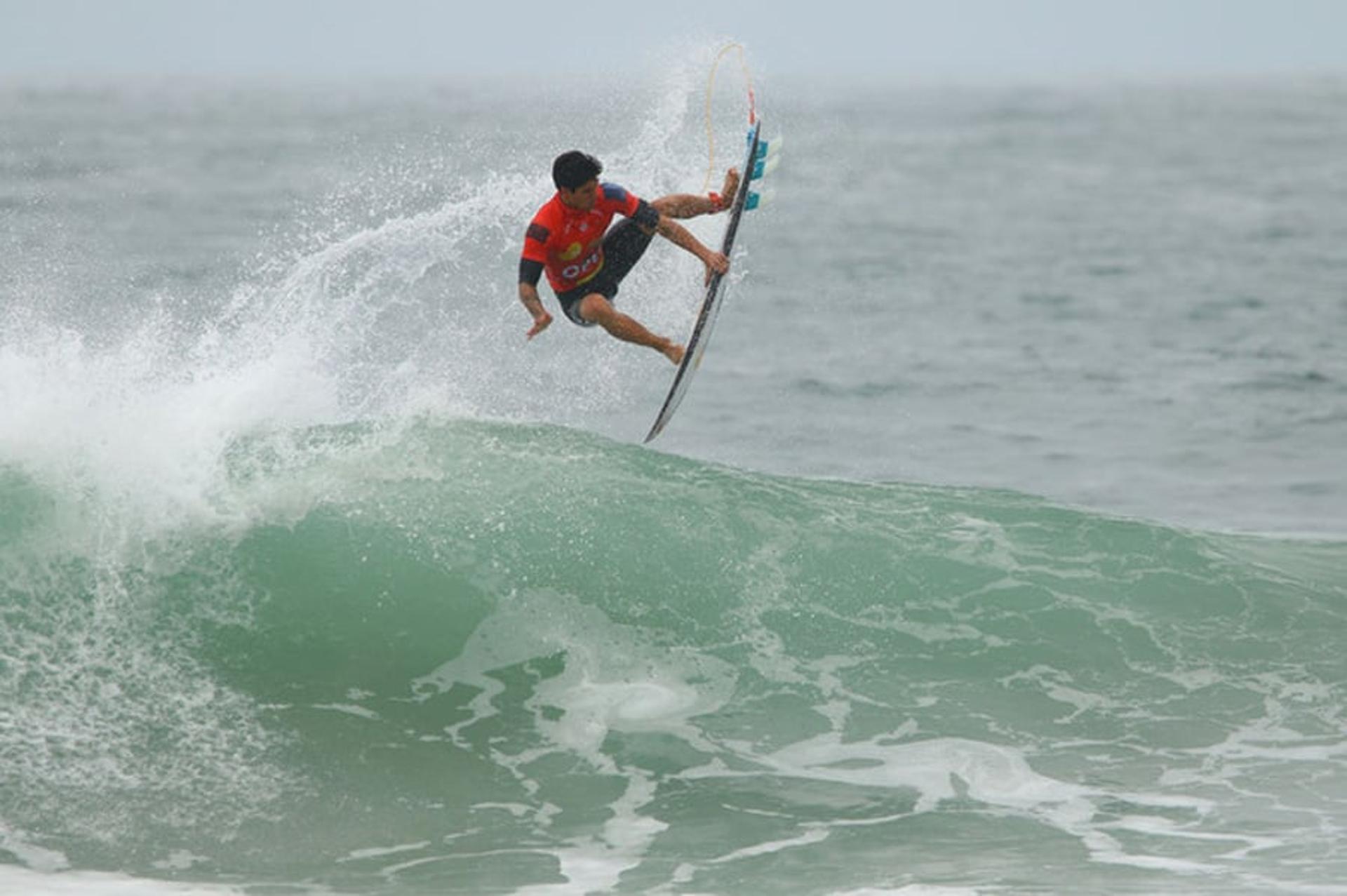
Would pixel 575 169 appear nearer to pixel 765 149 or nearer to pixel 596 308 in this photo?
pixel 596 308

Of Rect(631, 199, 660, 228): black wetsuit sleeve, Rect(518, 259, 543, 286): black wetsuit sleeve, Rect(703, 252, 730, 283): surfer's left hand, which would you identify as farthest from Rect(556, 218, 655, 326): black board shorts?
Rect(518, 259, 543, 286): black wetsuit sleeve

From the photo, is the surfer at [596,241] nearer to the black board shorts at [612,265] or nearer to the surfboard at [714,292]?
the black board shorts at [612,265]

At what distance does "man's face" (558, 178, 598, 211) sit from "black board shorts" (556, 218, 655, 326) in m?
0.42

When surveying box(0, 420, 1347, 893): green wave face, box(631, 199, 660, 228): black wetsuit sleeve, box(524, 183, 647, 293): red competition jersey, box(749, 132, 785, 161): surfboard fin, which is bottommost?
box(0, 420, 1347, 893): green wave face

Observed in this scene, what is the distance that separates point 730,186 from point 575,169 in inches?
47.4

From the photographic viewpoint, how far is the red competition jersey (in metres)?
10.4

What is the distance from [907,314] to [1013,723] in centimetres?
1877

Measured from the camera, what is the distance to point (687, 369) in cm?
1155

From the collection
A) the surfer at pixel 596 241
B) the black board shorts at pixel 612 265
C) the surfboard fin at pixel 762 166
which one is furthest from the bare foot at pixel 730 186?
the black board shorts at pixel 612 265

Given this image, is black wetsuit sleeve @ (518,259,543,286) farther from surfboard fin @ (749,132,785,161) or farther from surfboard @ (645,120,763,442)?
surfboard fin @ (749,132,785,161)

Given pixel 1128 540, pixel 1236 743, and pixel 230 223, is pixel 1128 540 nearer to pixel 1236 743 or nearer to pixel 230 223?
pixel 1236 743

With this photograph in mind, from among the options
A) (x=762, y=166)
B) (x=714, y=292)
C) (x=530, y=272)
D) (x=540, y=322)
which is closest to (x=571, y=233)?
(x=530, y=272)

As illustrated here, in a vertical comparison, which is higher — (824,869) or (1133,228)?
(1133,228)

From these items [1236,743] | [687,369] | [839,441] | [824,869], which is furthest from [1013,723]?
[839,441]
